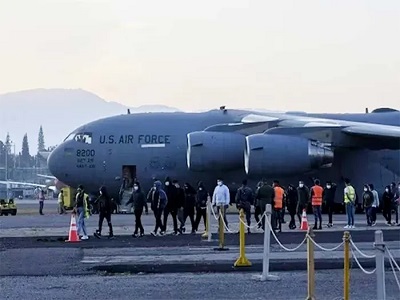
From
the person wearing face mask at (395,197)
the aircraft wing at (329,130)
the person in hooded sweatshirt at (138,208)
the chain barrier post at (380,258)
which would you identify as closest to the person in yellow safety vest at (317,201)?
the person wearing face mask at (395,197)

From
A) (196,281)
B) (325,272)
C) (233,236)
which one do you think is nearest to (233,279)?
(196,281)

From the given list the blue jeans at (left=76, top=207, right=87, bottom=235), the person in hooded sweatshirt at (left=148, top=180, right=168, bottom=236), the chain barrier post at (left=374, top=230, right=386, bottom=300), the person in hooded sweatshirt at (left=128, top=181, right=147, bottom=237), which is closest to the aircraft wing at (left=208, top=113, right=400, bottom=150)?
the person in hooded sweatshirt at (left=148, top=180, right=168, bottom=236)

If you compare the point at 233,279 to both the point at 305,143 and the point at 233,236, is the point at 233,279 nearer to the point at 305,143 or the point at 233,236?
the point at 233,236

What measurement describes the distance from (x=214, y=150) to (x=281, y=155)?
2846mm

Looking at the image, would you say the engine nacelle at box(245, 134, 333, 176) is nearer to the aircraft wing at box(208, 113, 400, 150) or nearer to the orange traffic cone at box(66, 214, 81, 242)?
the aircraft wing at box(208, 113, 400, 150)

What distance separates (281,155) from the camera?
36.6 meters

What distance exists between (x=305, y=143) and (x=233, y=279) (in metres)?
21.0

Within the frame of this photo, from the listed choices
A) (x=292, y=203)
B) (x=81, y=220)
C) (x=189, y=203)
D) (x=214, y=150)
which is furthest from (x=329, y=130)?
(x=81, y=220)

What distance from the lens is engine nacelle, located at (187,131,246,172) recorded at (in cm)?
3772

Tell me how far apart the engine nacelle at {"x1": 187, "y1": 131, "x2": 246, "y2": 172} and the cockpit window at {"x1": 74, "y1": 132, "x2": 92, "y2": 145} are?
4389 millimetres

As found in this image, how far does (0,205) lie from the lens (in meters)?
49.5

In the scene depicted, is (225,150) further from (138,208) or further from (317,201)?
(138,208)

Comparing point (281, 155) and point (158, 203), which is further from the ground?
point (281, 155)

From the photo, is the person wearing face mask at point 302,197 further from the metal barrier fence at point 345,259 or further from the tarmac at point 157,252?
the metal barrier fence at point 345,259
